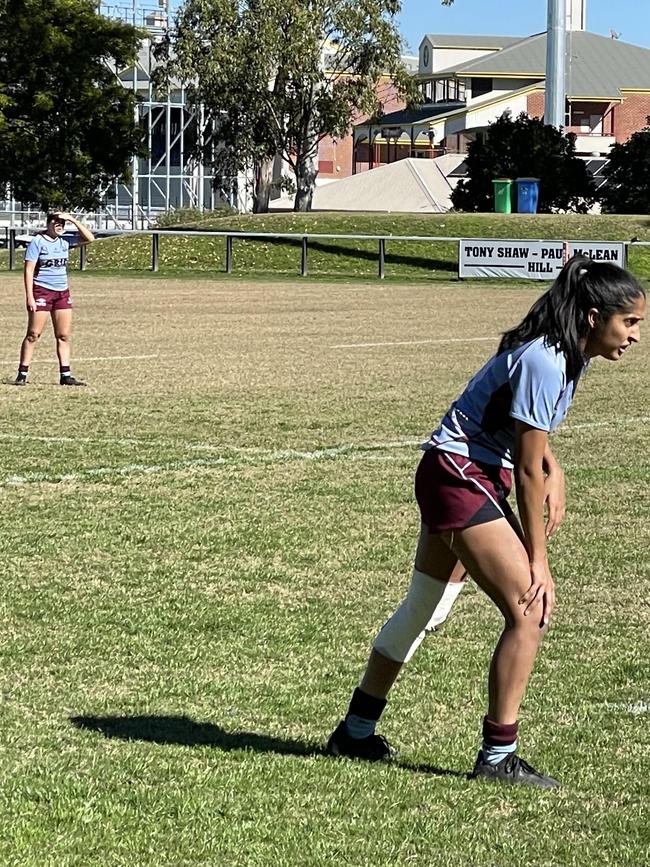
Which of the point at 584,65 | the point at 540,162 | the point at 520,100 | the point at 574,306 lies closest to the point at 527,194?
the point at 540,162

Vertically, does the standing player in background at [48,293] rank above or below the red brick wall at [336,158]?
below

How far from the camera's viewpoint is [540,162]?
54156 millimetres

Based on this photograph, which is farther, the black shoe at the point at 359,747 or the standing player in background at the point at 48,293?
the standing player in background at the point at 48,293

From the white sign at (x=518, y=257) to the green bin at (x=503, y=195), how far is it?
14.5 metres

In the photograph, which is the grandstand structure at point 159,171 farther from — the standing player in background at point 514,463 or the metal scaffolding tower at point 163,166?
the standing player in background at point 514,463

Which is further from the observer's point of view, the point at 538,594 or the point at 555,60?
the point at 555,60

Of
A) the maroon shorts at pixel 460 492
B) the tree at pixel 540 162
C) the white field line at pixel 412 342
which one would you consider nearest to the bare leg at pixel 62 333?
the white field line at pixel 412 342

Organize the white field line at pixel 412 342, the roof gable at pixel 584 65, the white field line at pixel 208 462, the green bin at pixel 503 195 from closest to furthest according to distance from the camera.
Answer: the white field line at pixel 208 462 → the white field line at pixel 412 342 → the green bin at pixel 503 195 → the roof gable at pixel 584 65

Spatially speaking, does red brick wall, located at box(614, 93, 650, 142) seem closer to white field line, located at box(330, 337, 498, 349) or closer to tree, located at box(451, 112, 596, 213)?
tree, located at box(451, 112, 596, 213)

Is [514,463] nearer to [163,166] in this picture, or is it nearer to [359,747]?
[359,747]

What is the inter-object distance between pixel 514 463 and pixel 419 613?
2.15 feet

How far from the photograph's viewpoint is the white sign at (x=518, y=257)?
121ft

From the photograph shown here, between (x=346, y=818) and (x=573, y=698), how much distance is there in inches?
64.8

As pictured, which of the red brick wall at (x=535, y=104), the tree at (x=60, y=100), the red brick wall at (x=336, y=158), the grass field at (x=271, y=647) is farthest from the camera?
the red brick wall at (x=336, y=158)
